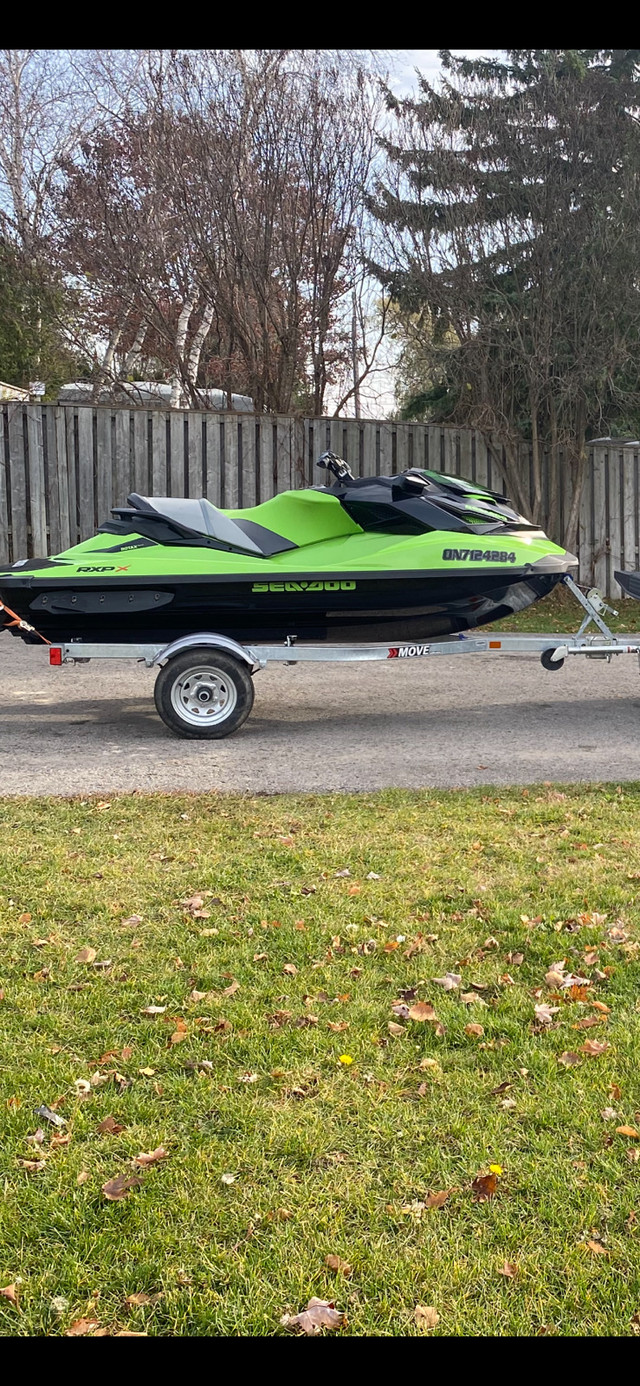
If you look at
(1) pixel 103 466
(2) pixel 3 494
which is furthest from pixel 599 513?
(2) pixel 3 494

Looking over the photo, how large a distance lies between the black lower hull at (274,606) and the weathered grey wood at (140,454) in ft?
20.9

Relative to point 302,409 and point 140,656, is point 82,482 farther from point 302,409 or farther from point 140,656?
point 140,656

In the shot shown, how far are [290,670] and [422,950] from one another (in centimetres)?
725

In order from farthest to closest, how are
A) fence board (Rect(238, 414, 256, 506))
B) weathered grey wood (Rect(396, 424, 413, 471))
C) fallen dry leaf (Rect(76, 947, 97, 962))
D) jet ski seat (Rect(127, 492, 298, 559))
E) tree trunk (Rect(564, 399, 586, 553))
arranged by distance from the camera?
1. tree trunk (Rect(564, 399, 586, 553))
2. weathered grey wood (Rect(396, 424, 413, 471))
3. fence board (Rect(238, 414, 256, 506))
4. jet ski seat (Rect(127, 492, 298, 559))
5. fallen dry leaf (Rect(76, 947, 97, 962))

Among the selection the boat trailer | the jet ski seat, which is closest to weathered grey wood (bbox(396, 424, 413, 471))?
the jet ski seat

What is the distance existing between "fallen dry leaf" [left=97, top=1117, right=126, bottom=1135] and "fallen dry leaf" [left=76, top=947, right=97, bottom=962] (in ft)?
3.57

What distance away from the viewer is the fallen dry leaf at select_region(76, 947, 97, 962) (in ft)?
13.7

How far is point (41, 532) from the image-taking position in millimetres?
14203

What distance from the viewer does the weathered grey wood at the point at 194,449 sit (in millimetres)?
14438

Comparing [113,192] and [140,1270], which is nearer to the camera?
[140,1270]

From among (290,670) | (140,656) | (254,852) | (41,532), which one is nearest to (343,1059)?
(254,852)

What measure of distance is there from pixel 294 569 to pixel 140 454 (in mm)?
6845

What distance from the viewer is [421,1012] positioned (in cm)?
378

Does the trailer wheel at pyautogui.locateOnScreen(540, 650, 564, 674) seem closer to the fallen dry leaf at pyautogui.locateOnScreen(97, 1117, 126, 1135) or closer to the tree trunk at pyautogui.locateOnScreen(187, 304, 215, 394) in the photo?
the fallen dry leaf at pyautogui.locateOnScreen(97, 1117, 126, 1135)
